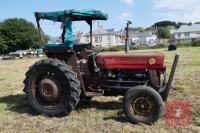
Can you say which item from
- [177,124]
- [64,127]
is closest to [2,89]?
[64,127]

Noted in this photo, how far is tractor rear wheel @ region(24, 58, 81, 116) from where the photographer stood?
28.1 feet

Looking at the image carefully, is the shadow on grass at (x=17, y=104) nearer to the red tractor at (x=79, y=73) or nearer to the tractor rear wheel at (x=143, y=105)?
the red tractor at (x=79, y=73)

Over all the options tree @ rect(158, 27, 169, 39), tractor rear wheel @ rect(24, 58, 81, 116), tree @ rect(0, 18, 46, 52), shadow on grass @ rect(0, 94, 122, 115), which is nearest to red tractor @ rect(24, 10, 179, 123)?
tractor rear wheel @ rect(24, 58, 81, 116)

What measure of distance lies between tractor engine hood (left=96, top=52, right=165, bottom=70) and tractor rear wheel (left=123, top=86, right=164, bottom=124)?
828 mm

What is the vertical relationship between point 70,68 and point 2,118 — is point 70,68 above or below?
above

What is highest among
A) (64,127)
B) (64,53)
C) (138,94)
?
(64,53)

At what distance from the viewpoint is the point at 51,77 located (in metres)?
8.94

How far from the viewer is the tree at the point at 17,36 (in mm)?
91125

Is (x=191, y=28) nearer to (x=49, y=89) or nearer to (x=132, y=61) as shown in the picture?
(x=132, y=61)

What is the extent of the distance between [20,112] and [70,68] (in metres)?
1.80

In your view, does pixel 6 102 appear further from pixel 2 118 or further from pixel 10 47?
pixel 10 47

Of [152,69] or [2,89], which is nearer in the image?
[152,69]

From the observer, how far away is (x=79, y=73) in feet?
29.2

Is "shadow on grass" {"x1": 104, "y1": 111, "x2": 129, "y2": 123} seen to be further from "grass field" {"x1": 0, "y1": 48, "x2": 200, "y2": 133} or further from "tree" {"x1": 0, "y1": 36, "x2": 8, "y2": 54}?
"tree" {"x1": 0, "y1": 36, "x2": 8, "y2": 54}
